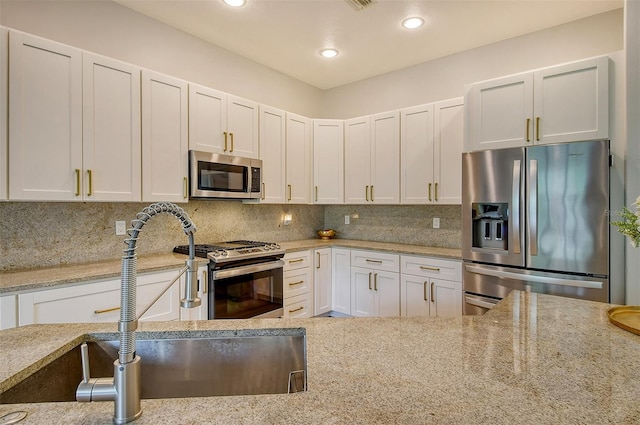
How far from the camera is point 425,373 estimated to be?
872mm

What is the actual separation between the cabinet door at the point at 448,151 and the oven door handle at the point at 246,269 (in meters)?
1.72

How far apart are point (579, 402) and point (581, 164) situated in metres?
2.11

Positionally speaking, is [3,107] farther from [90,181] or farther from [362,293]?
[362,293]

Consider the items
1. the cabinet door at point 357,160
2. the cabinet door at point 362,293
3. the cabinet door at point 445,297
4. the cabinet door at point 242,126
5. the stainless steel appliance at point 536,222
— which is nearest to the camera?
the stainless steel appliance at point 536,222

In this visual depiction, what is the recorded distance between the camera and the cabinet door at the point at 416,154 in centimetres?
336

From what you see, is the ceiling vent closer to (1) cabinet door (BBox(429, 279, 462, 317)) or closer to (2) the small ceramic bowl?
(1) cabinet door (BBox(429, 279, 462, 317))

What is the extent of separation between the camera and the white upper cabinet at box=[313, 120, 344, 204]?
4.01 m

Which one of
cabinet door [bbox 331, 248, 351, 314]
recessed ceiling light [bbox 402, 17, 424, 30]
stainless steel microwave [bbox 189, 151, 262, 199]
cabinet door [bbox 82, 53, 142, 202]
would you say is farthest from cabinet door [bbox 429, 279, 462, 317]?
cabinet door [bbox 82, 53, 142, 202]

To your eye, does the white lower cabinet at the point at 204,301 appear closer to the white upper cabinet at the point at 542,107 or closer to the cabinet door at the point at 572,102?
the white upper cabinet at the point at 542,107

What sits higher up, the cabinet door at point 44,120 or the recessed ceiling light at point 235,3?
the recessed ceiling light at point 235,3

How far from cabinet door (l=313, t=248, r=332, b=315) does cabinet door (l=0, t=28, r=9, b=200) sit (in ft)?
8.56

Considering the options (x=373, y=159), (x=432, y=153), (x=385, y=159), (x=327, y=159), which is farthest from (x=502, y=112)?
(x=327, y=159)

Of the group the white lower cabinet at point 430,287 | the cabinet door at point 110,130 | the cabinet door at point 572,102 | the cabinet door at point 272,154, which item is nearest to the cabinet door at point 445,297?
the white lower cabinet at point 430,287

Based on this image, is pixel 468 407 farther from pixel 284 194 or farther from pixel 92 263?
pixel 284 194
